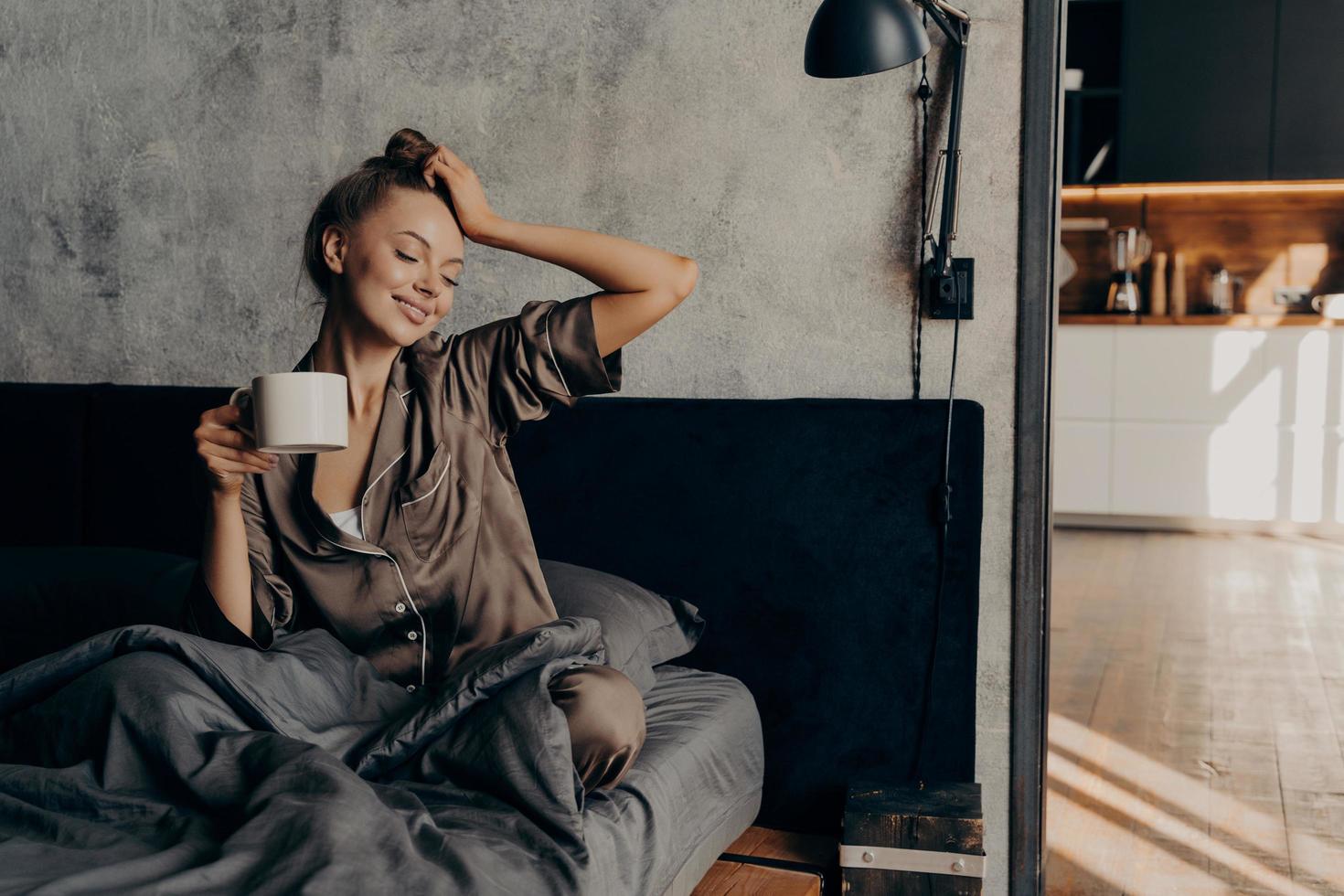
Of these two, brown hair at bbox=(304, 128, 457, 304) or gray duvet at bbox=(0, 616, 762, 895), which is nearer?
gray duvet at bbox=(0, 616, 762, 895)

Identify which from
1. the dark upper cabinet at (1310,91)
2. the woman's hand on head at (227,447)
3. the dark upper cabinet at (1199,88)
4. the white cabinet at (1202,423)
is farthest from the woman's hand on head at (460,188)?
the dark upper cabinet at (1310,91)

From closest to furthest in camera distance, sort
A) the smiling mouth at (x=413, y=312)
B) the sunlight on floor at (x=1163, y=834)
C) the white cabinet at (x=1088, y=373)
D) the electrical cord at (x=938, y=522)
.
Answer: the smiling mouth at (x=413, y=312), the electrical cord at (x=938, y=522), the sunlight on floor at (x=1163, y=834), the white cabinet at (x=1088, y=373)

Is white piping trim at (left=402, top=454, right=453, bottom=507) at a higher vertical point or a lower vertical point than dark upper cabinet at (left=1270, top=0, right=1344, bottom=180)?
lower

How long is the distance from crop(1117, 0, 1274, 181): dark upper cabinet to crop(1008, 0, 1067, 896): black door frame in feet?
14.5

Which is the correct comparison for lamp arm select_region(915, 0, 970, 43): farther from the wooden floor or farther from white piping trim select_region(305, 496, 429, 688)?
the wooden floor

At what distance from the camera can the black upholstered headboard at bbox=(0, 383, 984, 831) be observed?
1.90 meters

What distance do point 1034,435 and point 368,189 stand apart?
1.11m

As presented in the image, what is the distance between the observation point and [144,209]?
8.04 feet

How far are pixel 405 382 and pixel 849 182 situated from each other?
0.83 m

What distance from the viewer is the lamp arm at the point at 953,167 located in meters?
1.91

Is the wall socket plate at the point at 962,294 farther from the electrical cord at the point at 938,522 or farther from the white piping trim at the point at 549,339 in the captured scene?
the white piping trim at the point at 549,339

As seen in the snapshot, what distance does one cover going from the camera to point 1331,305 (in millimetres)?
5633

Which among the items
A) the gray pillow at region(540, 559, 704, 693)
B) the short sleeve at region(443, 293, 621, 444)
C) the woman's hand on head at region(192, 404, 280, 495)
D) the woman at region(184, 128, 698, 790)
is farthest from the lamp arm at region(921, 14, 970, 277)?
the woman's hand on head at region(192, 404, 280, 495)

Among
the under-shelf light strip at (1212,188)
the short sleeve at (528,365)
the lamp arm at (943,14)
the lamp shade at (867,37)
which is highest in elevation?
the under-shelf light strip at (1212,188)
